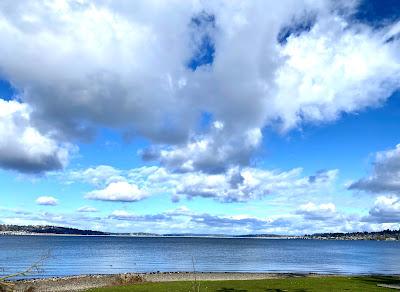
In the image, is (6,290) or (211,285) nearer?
(6,290)

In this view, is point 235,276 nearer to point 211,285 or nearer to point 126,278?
point 126,278

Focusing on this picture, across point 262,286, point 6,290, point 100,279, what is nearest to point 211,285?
point 262,286

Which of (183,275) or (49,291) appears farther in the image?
(183,275)

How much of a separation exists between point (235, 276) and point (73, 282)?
27.9 meters

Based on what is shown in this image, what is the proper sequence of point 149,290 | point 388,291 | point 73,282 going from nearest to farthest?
1. point 388,291
2. point 149,290
3. point 73,282

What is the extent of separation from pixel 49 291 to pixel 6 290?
178 ft

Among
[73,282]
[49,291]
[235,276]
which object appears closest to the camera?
[49,291]

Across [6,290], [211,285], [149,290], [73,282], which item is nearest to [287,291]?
[211,285]

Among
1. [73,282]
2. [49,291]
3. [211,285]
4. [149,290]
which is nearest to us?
[149,290]

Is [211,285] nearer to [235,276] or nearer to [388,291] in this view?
[388,291]

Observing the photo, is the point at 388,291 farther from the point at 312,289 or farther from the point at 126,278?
the point at 126,278

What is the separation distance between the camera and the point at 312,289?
4503 centimetres

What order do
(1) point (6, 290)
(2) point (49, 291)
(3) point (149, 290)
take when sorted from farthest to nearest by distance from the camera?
(2) point (49, 291) < (3) point (149, 290) < (1) point (6, 290)

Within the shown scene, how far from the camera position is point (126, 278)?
65688 millimetres
